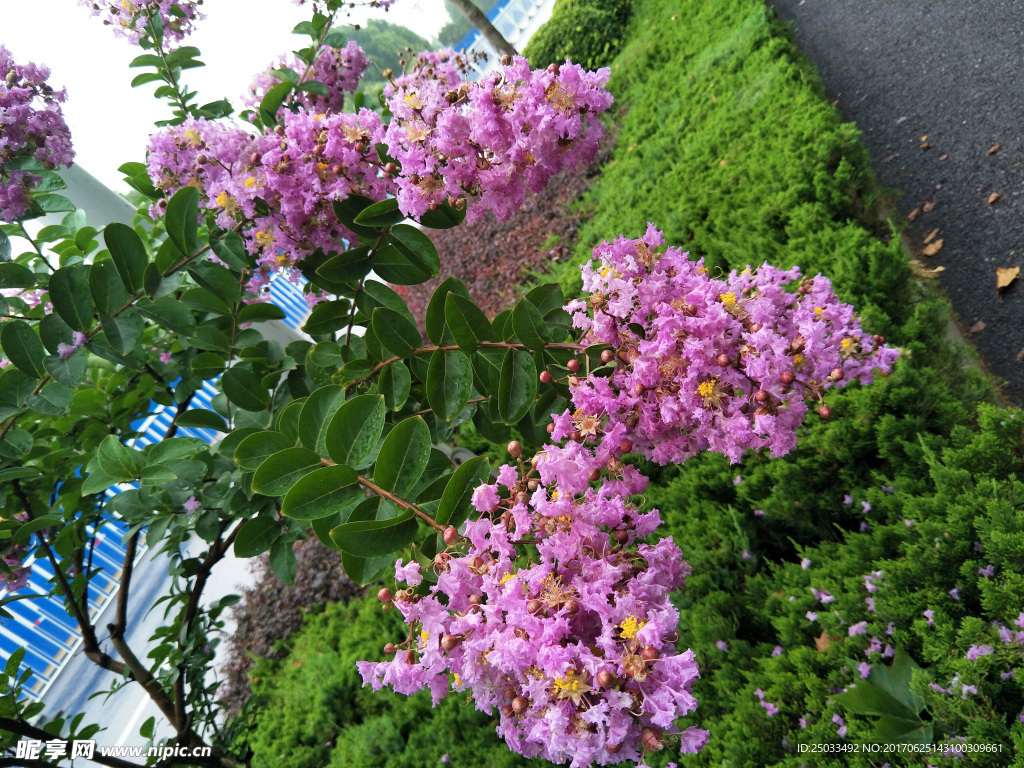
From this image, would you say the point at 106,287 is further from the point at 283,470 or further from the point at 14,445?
the point at 283,470

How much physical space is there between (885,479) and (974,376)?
2.05 feet

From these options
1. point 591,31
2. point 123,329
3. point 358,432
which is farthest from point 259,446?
point 591,31

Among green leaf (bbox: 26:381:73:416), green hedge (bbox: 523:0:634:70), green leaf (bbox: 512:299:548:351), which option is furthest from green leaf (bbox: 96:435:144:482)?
green hedge (bbox: 523:0:634:70)

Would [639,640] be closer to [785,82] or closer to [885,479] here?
[885,479]

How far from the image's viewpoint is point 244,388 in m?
1.66

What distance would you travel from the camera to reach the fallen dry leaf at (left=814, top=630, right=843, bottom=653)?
2.01 m

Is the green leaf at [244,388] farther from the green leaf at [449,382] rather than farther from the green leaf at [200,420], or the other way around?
the green leaf at [449,382]

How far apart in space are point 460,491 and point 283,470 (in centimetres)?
34

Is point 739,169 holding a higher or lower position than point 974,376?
higher

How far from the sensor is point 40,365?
4.77ft

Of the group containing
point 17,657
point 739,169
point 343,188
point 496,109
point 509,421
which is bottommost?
point 739,169

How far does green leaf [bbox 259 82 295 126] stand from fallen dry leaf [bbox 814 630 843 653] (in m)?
2.53

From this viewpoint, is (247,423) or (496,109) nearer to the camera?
(496,109)

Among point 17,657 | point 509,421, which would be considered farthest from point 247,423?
point 17,657
